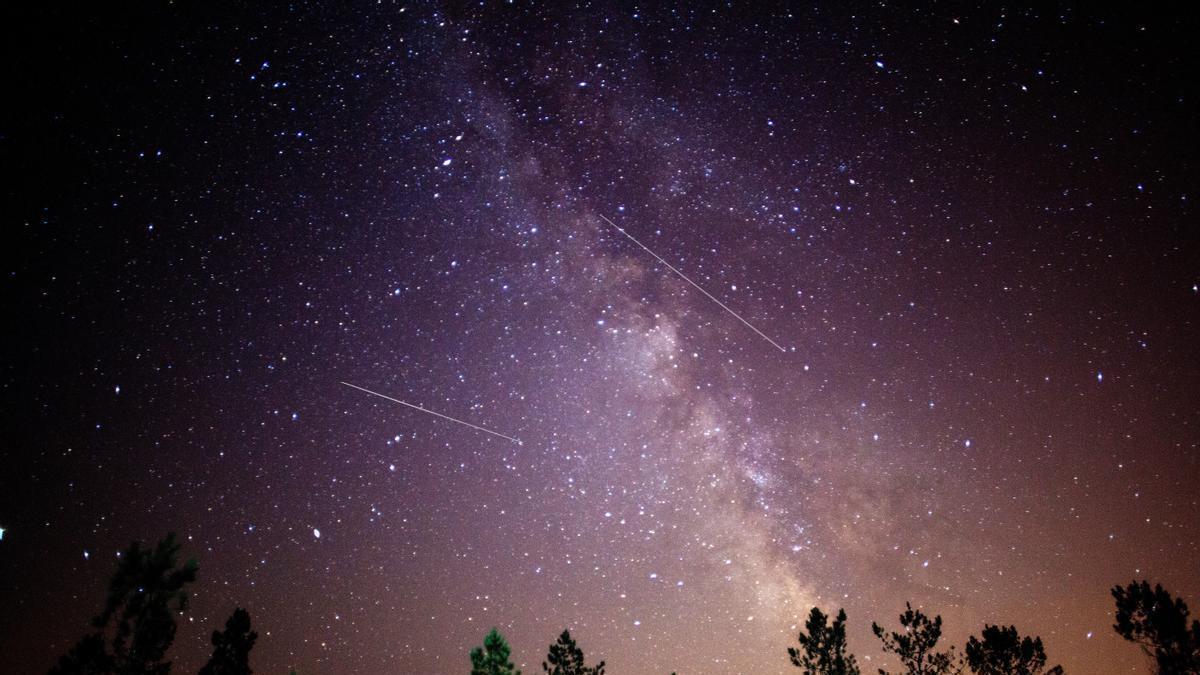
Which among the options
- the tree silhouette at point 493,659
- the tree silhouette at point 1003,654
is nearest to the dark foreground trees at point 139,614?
the tree silhouette at point 493,659

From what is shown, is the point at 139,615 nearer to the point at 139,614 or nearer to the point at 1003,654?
the point at 139,614

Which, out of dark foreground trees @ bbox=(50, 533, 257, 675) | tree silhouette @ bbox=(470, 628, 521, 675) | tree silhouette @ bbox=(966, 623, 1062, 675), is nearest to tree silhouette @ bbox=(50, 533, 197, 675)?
dark foreground trees @ bbox=(50, 533, 257, 675)

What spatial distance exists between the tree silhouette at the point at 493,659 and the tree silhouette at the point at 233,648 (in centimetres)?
635

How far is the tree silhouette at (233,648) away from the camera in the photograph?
14320 millimetres

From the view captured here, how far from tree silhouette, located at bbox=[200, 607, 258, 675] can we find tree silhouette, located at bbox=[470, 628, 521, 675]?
6346 millimetres

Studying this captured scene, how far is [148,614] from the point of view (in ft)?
42.0

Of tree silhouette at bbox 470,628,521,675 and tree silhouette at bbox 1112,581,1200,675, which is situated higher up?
tree silhouette at bbox 1112,581,1200,675

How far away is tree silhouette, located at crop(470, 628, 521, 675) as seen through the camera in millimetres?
17453

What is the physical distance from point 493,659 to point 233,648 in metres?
7.35

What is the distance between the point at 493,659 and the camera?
17.6 m

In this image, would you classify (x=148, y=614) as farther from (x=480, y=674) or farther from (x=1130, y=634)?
(x=1130, y=634)

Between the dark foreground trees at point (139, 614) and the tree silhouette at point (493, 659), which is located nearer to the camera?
the dark foreground trees at point (139, 614)

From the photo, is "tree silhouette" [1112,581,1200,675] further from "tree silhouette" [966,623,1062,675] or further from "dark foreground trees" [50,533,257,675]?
"dark foreground trees" [50,533,257,675]

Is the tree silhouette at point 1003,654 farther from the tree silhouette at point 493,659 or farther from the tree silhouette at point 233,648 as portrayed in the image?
the tree silhouette at point 233,648
